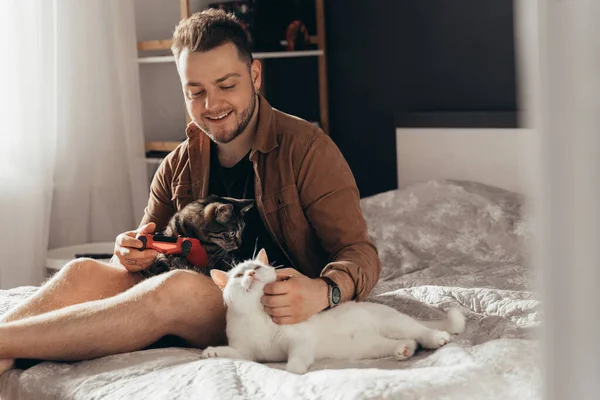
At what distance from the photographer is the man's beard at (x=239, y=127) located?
193cm

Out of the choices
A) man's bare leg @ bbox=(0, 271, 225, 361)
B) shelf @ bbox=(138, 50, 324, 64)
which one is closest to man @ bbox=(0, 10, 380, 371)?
man's bare leg @ bbox=(0, 271, 225, 361)

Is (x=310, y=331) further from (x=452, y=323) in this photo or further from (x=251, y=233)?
(x=251, y=233)

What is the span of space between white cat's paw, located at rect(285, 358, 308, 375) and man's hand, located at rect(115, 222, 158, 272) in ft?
1.64

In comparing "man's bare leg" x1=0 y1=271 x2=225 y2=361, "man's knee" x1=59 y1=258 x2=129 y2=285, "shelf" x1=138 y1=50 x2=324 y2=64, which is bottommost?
"man's bare leg" x1=0 y1=271 x2=225 y2=361

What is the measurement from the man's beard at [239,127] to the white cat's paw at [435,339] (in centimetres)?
68

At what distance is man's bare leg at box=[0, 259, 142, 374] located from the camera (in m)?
1.75

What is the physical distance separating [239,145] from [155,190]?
304mm

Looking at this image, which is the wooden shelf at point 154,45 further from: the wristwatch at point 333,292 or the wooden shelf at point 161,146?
the wristwatch at point 333,292

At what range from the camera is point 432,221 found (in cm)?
302

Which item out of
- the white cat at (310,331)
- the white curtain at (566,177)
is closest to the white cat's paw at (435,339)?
the white cat at (310,331)

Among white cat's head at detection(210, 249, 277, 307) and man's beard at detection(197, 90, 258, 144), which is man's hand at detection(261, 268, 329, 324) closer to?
white cat's head at detection(210, 249, 277, 307)

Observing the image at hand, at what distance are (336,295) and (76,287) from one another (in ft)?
1.96

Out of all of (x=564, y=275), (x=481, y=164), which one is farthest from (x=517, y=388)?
(x=481, y=164)

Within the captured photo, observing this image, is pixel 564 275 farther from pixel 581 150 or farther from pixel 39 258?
pixel 39 258
